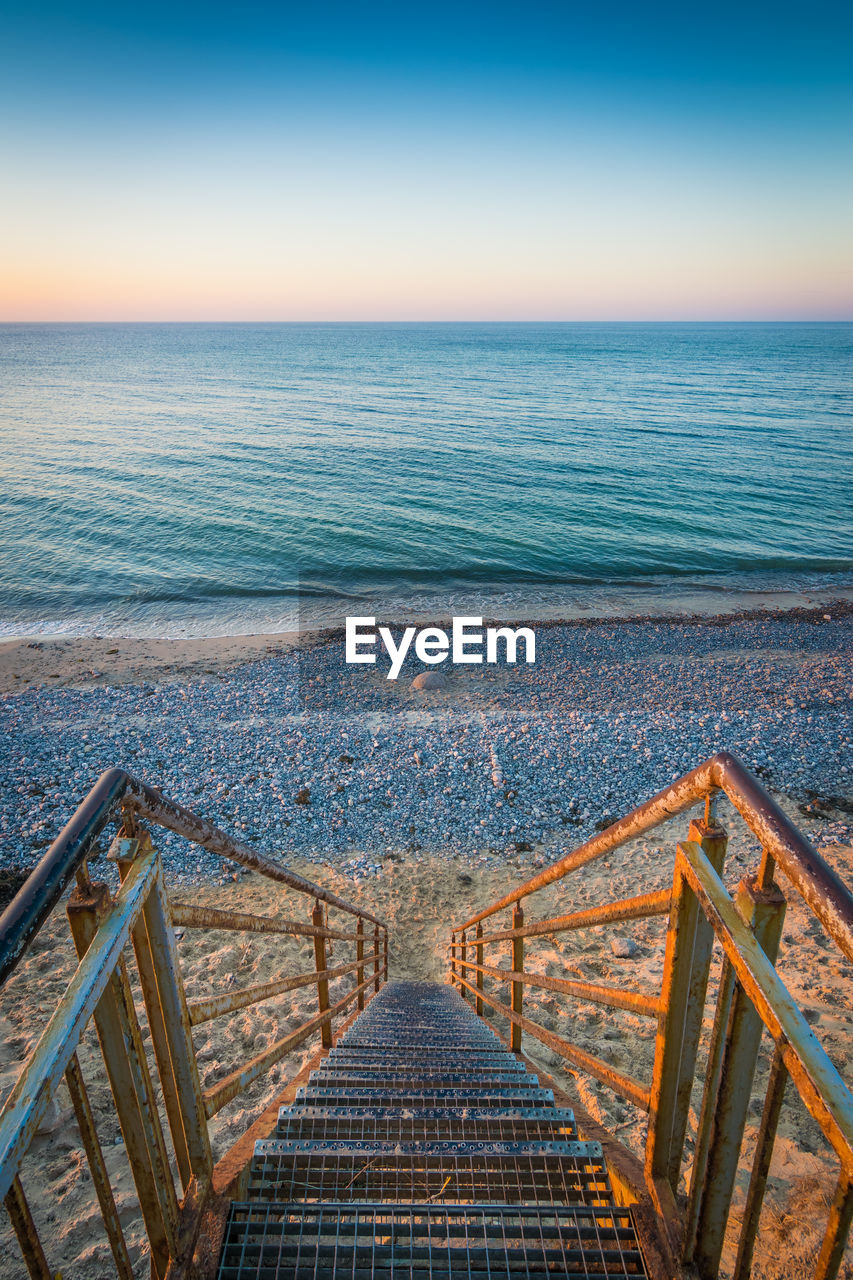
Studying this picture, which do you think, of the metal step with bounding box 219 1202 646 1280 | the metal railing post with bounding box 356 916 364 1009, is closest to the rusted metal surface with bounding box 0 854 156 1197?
the metal step with bounding box 219 1202 646 1280

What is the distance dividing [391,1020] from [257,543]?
2389cm

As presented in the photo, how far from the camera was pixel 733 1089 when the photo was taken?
5.86ft

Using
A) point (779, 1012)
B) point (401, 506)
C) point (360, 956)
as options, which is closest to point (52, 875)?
point (779, 1012)

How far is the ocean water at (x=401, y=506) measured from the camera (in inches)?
927

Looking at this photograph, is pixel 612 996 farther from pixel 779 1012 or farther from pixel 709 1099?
pixel 779 1012

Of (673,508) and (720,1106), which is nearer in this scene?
(720,1106)

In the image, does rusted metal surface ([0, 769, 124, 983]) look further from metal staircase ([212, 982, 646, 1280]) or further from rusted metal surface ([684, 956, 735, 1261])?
rusted metal surface ([684, 956, 735, 1261])

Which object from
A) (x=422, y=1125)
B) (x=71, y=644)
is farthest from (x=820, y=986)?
(x=71, y=644)

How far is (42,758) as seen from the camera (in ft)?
40.8

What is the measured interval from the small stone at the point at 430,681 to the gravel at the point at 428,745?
7.6 inches

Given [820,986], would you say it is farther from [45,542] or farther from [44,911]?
[45,542]

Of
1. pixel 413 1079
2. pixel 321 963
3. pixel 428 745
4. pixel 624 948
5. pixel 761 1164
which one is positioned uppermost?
pixel 761 1164

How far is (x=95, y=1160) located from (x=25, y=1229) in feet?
1.45

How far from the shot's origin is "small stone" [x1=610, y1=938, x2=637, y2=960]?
7594mm
